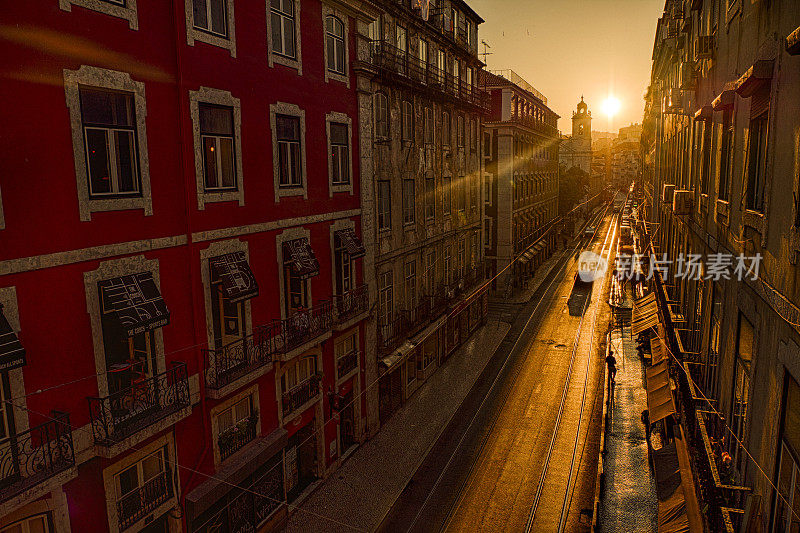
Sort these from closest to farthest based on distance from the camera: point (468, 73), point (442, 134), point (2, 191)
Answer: point (2, 191), point (442, 134), point (468, 73)

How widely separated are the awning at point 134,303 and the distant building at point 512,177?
38.2 meters

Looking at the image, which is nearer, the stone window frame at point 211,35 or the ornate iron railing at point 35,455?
the ornate iron railing at point 35,455

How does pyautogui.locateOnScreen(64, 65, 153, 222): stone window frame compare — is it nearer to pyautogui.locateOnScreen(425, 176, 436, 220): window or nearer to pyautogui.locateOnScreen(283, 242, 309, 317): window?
pyautogui.locateOnScreen(283, 242, 309, 317): window

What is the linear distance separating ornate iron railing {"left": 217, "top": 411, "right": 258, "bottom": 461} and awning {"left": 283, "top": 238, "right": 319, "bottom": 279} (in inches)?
189

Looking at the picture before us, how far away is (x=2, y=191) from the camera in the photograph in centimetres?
948

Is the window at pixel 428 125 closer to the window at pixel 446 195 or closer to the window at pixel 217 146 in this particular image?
the window at pixel 446 195

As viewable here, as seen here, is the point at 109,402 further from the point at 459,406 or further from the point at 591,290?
the point at 591,290

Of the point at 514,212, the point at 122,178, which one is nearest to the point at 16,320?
the point at 122,178

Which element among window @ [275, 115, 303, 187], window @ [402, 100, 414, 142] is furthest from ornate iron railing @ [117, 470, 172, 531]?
window @ [402, 100, 414, 142]

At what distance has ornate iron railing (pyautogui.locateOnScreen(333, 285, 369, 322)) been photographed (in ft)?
Answer: 67.4

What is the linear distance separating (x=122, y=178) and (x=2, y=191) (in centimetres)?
267

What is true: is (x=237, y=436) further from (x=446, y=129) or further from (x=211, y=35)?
(x=446, y=129)

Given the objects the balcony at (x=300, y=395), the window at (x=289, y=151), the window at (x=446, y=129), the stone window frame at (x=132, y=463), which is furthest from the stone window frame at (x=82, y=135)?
the window at (x=446, y=129)

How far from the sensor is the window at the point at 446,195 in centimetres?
3136
